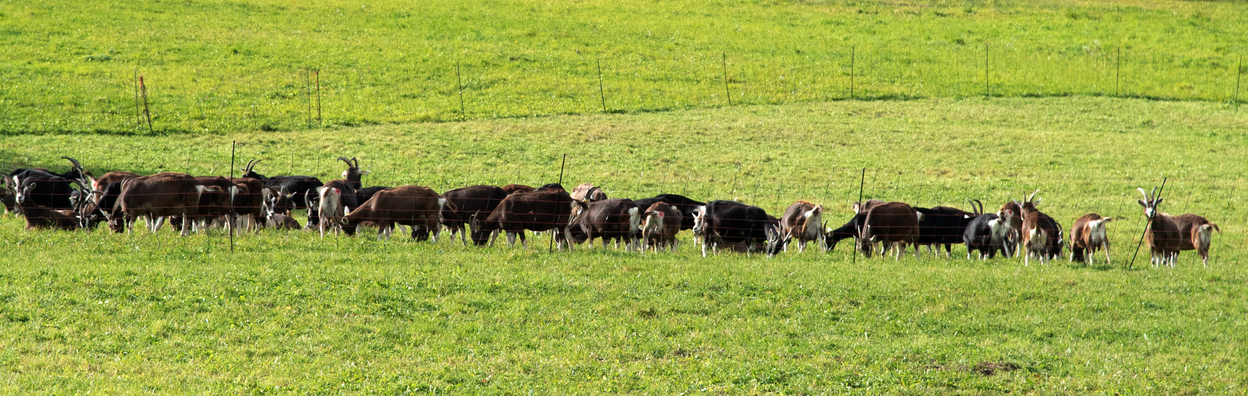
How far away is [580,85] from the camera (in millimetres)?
43125

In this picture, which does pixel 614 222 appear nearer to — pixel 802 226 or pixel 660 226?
pixel 660 226

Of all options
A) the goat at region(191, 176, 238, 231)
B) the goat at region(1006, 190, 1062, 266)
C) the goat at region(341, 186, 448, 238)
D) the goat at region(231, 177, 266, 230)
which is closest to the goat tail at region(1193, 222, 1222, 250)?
the goat at region(1006, 190, 1062, 266)

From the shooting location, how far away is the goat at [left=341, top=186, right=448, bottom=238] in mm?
19594

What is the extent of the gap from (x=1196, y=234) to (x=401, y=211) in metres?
15.3

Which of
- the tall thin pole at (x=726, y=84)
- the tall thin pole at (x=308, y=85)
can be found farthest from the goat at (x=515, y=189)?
the tall thin pole at (x=726, y=84)

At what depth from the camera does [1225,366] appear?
467 inches

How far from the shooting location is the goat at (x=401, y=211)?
1959cm

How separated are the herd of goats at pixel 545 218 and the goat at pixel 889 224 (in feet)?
0.06

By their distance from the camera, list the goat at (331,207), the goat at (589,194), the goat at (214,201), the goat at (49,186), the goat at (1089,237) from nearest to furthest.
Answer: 1. the goat at (214,201)
2. the goat at (1089,237)
3. the goat at (331,207)
4. the goat at (49,186)
5. the goat at (589,194)

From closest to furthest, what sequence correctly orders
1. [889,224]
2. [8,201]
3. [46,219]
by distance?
[46,219] < [889,224] < [8,201]

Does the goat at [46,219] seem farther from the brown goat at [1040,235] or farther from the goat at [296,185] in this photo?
the brown goat at [1040,235]

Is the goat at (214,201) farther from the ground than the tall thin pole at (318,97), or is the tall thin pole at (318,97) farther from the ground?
the tall thin pole at (318,97)

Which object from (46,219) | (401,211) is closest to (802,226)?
(401,211)

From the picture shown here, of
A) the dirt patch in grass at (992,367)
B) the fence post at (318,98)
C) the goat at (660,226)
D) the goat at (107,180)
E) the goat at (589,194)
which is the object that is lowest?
the dirt patch in grass at (992,367)
